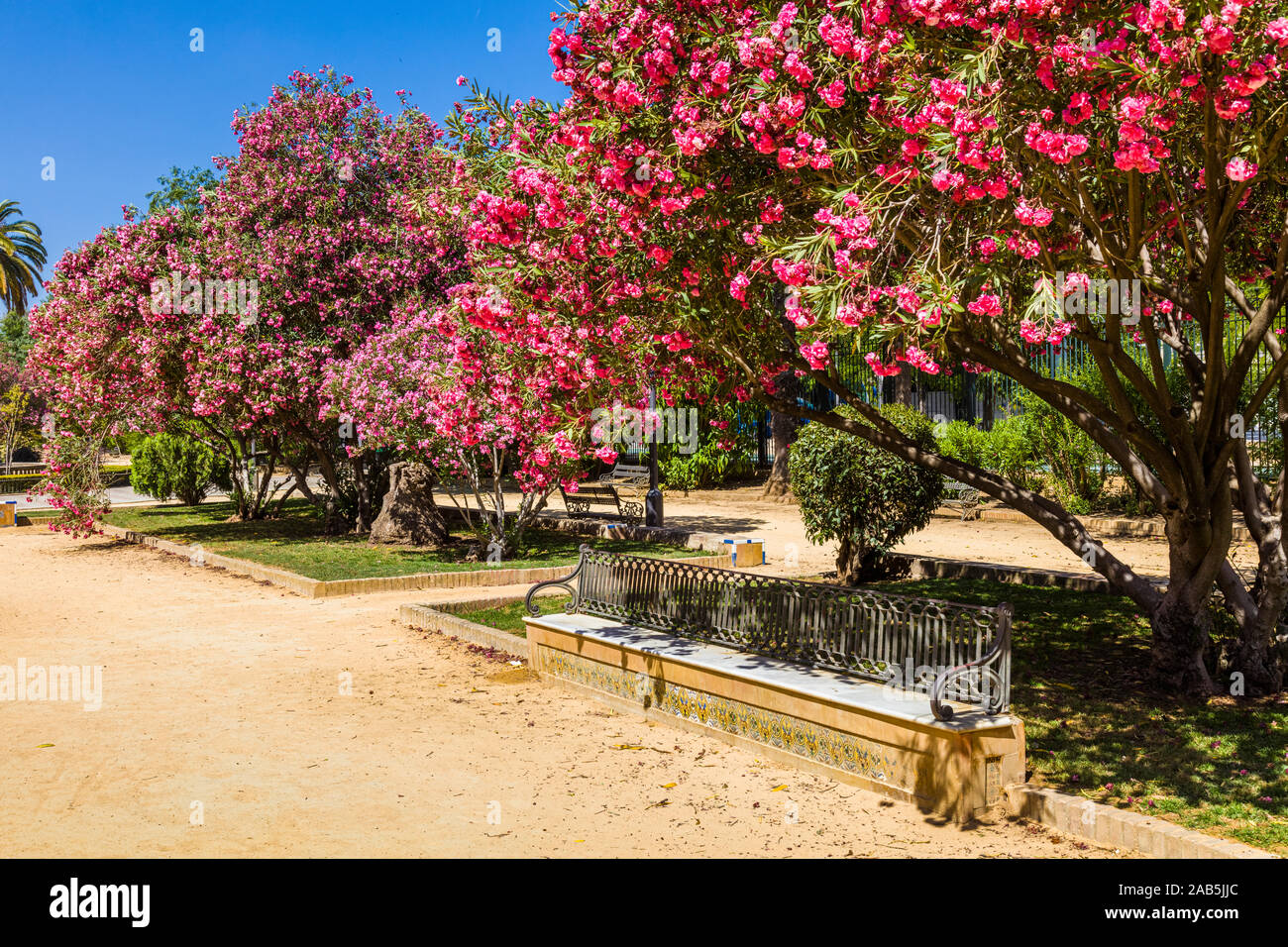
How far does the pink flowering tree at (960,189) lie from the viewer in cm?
471

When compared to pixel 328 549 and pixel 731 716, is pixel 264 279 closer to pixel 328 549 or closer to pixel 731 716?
pixel 328 549

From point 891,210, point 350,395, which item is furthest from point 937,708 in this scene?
point 350,395

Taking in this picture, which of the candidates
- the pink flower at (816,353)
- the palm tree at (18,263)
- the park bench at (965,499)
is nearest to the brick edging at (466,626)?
the pink flower at (816,353)

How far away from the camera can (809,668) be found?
6.15 m

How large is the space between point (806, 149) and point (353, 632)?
6.36 m

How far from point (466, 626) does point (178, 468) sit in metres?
18.7

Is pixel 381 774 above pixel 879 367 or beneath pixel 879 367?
beneath

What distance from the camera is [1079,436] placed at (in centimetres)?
1691

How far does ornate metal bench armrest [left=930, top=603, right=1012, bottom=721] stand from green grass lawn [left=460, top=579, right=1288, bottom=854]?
1.59 ft

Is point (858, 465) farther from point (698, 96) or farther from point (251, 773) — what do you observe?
point (251, 773)

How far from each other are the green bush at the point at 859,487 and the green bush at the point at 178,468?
18398 millimetres

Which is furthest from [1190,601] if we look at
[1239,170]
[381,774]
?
[381,774]

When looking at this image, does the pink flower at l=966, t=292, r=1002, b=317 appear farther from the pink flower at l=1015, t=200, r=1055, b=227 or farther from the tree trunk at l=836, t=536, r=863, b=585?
the tree trunk at l=836, t=536, r=863, b=585

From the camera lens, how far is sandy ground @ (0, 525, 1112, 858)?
15.6 ft
